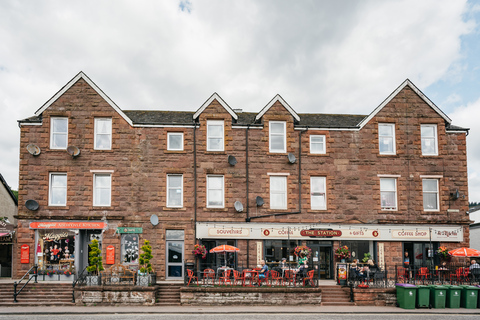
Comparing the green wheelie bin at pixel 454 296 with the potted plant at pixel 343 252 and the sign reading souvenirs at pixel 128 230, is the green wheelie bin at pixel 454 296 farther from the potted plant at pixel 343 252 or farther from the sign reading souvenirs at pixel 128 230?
the sign reading souvenirs at pixel 128 230

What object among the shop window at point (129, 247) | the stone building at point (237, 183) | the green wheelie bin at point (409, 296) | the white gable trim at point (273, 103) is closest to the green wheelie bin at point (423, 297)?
the green wheelie bin at point (409, 296)

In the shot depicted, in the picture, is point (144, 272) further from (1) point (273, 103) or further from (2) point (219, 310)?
(1) point (273, 103)

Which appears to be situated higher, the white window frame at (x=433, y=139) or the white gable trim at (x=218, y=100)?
the white gable trim at (x=218, y=100)

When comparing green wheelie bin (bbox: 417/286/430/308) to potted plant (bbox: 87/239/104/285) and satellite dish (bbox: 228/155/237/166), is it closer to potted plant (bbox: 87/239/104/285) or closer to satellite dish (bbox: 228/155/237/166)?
satellite dish (bbox: 228/155/237/166)

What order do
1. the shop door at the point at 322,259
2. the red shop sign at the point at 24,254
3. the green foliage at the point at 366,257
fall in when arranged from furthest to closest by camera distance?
the shop door at the point at 322,259
the green foliage at the point at 366,257
the red shop sign at the point at 24,254

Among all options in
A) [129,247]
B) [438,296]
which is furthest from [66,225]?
[438,296]

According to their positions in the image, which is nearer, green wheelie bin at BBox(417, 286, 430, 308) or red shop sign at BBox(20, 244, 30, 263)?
green wheelie bin at BBox(417, 286, 430, 308)

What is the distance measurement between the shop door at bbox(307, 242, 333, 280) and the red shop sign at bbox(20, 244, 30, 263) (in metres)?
15.2

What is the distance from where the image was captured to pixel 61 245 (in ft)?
80.4

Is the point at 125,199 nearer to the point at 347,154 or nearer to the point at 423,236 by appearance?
the point at 347,154

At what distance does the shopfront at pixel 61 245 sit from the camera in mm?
24281

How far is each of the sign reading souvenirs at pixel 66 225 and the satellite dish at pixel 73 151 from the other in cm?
370

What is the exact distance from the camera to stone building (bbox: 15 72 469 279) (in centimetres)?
2488

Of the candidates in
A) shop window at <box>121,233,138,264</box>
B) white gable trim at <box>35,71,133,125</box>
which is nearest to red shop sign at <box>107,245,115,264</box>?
shop window at <box>121,233,138,264</box>
